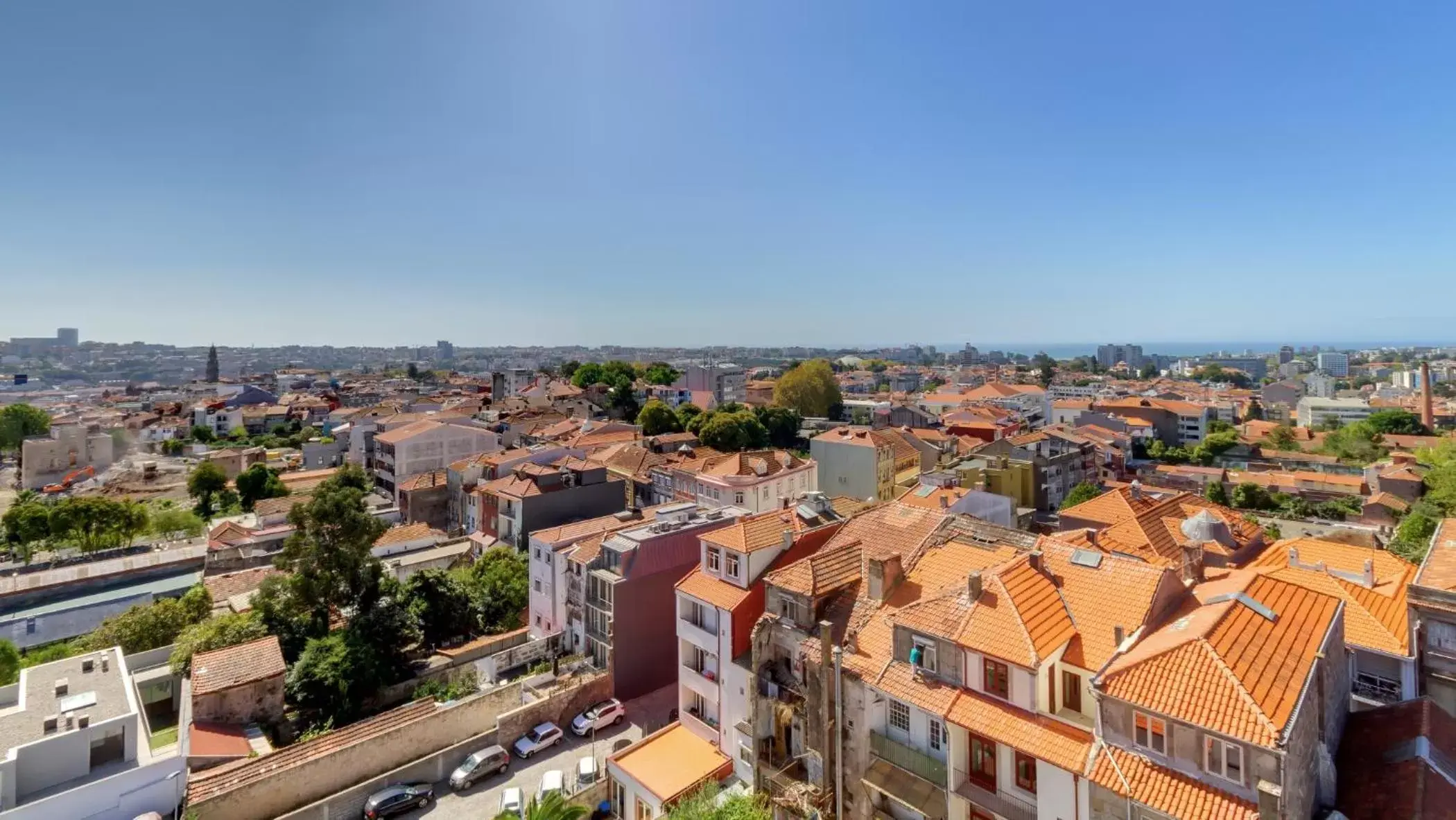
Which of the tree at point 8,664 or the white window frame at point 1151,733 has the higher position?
the white window frame at point 1151,733

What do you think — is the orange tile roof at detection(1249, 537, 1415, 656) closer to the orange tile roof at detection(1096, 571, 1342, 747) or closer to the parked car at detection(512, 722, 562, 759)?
the orange tile roof at detection(1096, 571, 1342, 747)

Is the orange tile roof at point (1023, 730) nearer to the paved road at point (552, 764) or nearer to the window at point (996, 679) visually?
the window at point (996, 679)

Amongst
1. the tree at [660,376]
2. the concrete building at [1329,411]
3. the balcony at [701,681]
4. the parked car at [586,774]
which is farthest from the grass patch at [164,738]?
the concrete building at [1329,411]

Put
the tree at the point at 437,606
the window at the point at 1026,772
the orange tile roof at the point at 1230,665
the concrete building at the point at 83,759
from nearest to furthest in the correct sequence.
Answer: the orange tile roof at the point at 1230,665, the window at the point at 1026,772, the concrete building at the point at 83,759, the tree at the point at 437,606

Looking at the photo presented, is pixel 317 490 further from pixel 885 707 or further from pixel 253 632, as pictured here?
pixel 885 707

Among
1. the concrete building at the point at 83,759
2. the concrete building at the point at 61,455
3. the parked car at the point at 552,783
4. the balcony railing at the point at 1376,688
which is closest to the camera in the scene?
the balcony railing at the point at 1376,688

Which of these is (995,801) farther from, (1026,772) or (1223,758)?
(1223,758)
